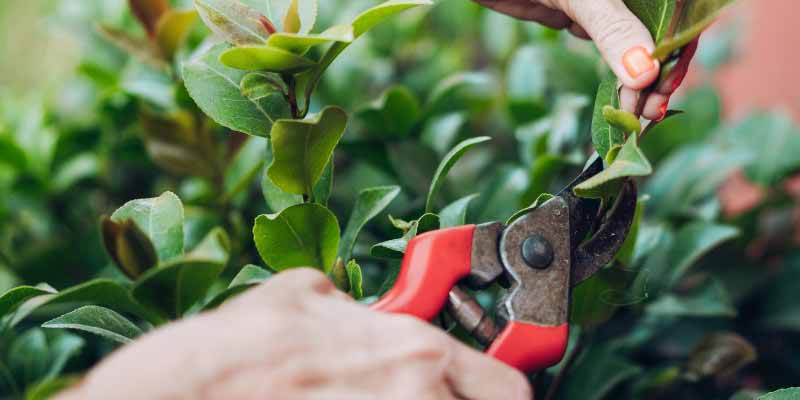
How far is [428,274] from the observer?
2.04 feet

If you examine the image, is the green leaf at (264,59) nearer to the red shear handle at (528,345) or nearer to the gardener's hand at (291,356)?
the gardener's hand at (291,356)

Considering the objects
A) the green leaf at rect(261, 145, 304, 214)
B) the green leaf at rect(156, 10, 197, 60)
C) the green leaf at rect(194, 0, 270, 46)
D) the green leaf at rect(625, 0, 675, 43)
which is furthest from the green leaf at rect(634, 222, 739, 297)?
the green leaf at rect(156, 10, 197, 60)

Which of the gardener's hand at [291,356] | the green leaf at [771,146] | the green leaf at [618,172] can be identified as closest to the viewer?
the gardener's hand at [291,356]

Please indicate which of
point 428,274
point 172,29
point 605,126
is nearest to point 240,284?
point 428,274

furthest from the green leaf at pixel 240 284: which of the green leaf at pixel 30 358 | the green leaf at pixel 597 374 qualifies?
the green leaf at pixel 597 374

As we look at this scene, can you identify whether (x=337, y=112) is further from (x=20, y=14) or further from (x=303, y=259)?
(x=20, y=14)

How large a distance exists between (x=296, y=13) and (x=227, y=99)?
111 mm

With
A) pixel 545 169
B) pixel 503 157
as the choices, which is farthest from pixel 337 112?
pixel 503 157

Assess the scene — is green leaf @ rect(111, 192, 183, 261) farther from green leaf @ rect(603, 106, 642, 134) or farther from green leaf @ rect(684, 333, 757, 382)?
green leaf @ rect(684, 333, 757, 382)

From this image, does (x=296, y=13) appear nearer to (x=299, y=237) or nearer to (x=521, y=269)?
(x=299, y=237)

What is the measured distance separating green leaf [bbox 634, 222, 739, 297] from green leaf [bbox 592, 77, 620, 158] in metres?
0.32

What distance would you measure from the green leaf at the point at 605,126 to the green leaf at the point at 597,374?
348 mm

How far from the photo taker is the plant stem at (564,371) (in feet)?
2.88

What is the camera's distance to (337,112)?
2.09ft
